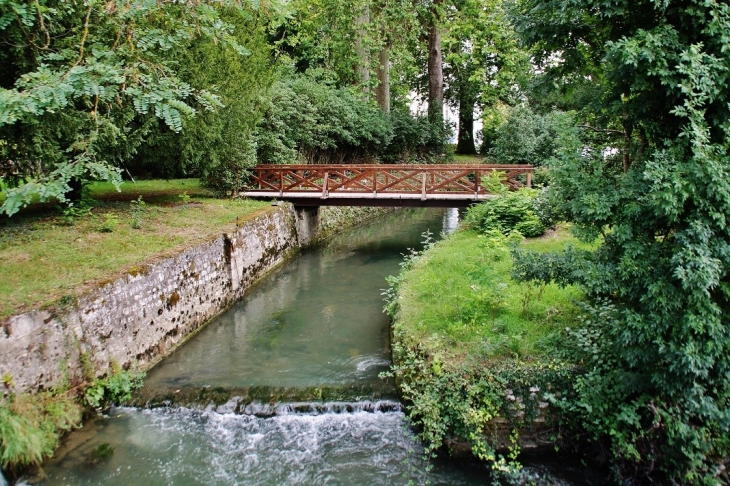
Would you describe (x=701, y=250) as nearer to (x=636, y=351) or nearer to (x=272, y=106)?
(x=636, y=351)

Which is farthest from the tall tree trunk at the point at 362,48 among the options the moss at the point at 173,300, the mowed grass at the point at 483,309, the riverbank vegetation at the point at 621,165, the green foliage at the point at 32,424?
the green foliage at the point at 32,424

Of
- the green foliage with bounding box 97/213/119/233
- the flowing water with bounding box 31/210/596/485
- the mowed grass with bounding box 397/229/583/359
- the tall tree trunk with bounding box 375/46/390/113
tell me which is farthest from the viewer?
the tall tree trunk with bounding box 375/46/390/113

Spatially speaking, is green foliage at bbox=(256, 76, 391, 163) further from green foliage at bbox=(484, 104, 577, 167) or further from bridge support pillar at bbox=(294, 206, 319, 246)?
green foliage at bbox=(484, 104, 577, 167)

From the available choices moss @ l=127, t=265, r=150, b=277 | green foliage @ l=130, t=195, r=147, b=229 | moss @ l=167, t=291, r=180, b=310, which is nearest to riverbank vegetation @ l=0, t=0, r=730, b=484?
green foliage @ l=130, t=195, r=147, b=229

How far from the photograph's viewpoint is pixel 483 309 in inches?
282

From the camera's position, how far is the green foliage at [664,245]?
444 centimetres

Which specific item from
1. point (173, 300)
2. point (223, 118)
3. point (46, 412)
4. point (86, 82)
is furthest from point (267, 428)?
point (223, 118)

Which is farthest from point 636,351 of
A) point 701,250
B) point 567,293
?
point 567,293

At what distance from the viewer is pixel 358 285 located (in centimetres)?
1179

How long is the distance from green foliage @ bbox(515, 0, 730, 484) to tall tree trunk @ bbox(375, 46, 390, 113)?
17.3 metres

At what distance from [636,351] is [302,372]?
4.53 metres

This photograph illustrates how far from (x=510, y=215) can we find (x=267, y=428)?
25.7 ft

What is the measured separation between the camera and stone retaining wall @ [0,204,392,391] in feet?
19.4

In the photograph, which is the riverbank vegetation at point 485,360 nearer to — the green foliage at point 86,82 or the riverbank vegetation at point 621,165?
the riverbank vegetation at point 621,165
